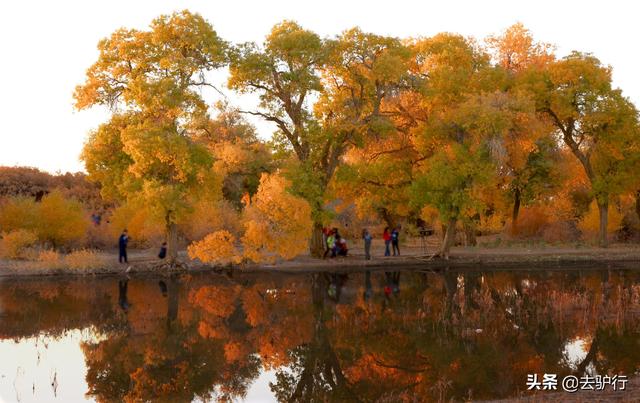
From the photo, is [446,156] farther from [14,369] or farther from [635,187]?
[14,369]

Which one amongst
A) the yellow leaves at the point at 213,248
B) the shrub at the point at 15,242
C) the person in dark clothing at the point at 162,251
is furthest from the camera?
the person in dark clothing at the point at 162,251

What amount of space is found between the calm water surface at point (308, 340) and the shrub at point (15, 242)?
770 cm

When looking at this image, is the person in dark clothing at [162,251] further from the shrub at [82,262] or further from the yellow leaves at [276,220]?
the yellow leaves at [276,220]

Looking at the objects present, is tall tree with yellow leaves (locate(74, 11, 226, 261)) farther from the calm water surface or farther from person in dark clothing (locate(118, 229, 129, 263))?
the calm water surface

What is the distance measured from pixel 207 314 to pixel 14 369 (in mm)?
6783

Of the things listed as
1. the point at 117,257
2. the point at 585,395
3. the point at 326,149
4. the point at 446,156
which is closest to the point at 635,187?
the point at 446,156

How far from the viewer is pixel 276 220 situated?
99.7 feet

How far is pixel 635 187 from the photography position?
40.3 metres

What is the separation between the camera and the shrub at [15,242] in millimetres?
32969

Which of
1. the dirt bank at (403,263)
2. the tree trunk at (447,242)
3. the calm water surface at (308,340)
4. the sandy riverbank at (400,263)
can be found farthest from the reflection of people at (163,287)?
the tree trunk at (447,242)

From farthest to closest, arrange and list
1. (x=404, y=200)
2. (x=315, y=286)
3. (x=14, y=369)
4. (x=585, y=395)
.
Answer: (x=404, y=200) < (x=315, y=286) < (x=14, y=369) < (x=585, y=395)

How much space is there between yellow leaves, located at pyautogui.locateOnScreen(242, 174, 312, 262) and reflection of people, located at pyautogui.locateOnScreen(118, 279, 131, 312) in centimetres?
554

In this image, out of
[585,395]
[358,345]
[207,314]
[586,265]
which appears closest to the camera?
[585,395]

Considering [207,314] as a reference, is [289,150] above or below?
above
